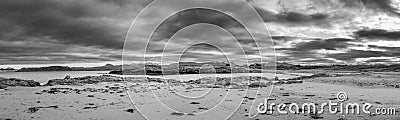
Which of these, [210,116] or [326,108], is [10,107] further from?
[326,108]

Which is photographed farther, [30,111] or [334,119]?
[30,111]

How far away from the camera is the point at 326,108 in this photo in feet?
40.4

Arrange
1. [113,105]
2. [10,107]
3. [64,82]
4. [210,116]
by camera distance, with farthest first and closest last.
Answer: [64,82]
[113,105]
[10,107]
[210,116]

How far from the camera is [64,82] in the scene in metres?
25.2

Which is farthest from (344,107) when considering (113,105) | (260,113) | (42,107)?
(42,107)

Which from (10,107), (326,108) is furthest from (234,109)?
(10,107)

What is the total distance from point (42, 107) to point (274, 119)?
9.87 metres

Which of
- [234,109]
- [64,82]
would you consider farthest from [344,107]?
[64,82]

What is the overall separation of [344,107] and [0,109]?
14906 millimetres

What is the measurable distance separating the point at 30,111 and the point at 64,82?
15.0m

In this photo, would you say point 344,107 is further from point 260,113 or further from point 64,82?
point 64,82

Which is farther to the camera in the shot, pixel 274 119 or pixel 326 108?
pixel 326 108

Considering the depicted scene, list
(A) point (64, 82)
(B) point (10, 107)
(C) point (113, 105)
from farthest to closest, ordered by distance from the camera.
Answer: (A) point (64, 82) < (C) point (113, 105) < (B) point (10, 107)

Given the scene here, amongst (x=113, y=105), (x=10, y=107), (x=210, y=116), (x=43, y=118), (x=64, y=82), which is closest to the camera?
Result: (x=43, y=118)
